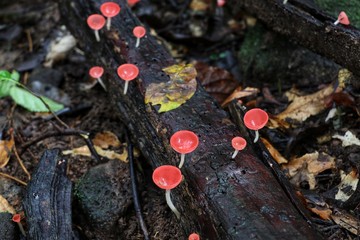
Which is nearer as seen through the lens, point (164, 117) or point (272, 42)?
point (164, 117)

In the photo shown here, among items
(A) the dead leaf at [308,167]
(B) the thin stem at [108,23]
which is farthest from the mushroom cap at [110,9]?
(A) the dead leaf at [308,167]

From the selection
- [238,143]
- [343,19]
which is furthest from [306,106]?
[238,143]

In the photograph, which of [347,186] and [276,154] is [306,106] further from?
[347,186]

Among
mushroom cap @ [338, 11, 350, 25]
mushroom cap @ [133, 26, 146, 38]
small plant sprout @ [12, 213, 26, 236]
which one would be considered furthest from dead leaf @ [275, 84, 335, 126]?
small plant sprout @ [12, 213, 26, 236]

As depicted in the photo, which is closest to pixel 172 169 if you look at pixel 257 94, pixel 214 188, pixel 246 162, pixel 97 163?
pixel 214 188

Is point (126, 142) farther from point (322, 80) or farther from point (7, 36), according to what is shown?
point (7, 36)
